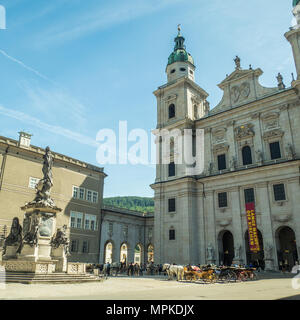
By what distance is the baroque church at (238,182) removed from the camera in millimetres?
32969

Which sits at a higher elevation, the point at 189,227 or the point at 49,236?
the point at 189,227

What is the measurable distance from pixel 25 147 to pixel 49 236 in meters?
21.2

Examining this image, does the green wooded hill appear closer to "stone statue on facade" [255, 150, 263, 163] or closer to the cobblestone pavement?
"stone statue on facade" [255, 150, 263, 163]

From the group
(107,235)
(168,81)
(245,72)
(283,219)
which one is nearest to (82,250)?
(107,235)

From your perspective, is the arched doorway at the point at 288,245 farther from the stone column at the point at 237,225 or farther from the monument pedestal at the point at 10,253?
the monument pedestal at the point at 10,253

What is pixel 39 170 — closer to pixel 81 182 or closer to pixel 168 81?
pixel 81 182

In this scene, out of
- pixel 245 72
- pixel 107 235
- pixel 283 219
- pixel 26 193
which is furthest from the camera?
pixel 107 235

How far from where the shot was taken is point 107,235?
46.5 meters

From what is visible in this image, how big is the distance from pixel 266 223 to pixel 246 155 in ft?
30.3

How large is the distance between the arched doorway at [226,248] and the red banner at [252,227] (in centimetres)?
478

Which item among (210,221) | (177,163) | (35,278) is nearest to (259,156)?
(210,221)

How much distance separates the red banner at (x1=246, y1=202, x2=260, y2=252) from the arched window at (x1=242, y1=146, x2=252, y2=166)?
225 inches

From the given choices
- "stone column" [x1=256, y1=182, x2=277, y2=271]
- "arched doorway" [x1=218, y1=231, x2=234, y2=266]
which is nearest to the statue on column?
"stone column" [x1=256, y1=182, x2=277, y2=271]
